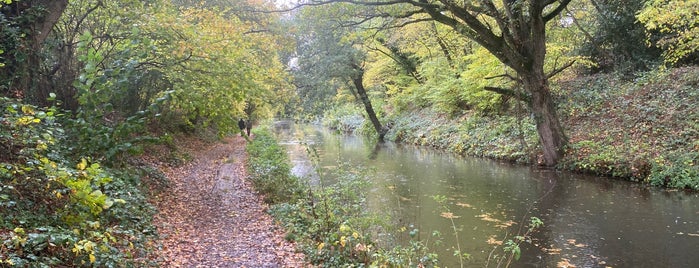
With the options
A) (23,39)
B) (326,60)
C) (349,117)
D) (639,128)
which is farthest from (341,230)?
(349,117)

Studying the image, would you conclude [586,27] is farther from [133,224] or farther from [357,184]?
[133,224]

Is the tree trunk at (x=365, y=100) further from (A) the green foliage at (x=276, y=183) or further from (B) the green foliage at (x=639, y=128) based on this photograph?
(A) the green foliage at (x=276, y=183)

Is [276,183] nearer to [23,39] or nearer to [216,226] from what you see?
[216,226]

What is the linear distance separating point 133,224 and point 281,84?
33.9 ft

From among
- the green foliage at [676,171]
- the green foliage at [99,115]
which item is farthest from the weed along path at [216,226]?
the green foliage at [676,171]

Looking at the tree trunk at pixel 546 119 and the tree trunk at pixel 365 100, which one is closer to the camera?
the tree trunk at pixel 546 119

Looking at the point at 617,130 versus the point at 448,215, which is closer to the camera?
the point at 448,215

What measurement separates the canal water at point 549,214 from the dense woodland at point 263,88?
1606 millimetres

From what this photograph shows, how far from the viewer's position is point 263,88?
10.9 meters

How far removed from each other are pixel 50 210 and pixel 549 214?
898cm

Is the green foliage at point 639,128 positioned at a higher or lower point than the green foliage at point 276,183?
higher

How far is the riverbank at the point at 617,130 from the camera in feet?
39.5

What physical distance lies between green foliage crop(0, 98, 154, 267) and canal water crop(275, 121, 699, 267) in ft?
15.2

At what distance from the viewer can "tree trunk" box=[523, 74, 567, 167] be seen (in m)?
14.0
